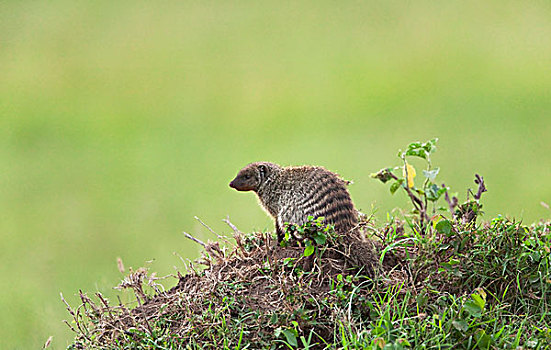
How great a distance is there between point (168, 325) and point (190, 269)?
18.3 inches

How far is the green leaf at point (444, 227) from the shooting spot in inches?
126

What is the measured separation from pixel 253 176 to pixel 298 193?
495 millimetres

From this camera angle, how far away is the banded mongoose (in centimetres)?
346

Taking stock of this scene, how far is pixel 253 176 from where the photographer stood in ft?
13.8

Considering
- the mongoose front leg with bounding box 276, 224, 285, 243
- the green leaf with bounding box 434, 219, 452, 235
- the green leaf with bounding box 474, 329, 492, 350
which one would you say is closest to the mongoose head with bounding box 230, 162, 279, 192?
the mongoose front leg with bounding box 276, 224, 285, 243

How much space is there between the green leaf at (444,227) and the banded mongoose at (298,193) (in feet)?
1.48

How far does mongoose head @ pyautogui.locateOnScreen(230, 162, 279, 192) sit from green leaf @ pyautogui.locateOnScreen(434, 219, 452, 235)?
1.29 m

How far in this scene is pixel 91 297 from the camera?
3.46 meters

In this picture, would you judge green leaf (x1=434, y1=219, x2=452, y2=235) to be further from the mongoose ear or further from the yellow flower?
the mongoose ear

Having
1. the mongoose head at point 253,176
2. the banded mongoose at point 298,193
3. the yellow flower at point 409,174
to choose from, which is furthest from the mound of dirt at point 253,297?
the mongoose head at point 253,176

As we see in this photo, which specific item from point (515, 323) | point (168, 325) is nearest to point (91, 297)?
point (168, 325)

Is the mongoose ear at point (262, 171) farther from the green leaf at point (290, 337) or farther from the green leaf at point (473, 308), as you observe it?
the green leaf at point (473, 308)

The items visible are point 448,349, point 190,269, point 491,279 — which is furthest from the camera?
point 190,269

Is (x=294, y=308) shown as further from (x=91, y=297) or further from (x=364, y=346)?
(x=91, y=297)
